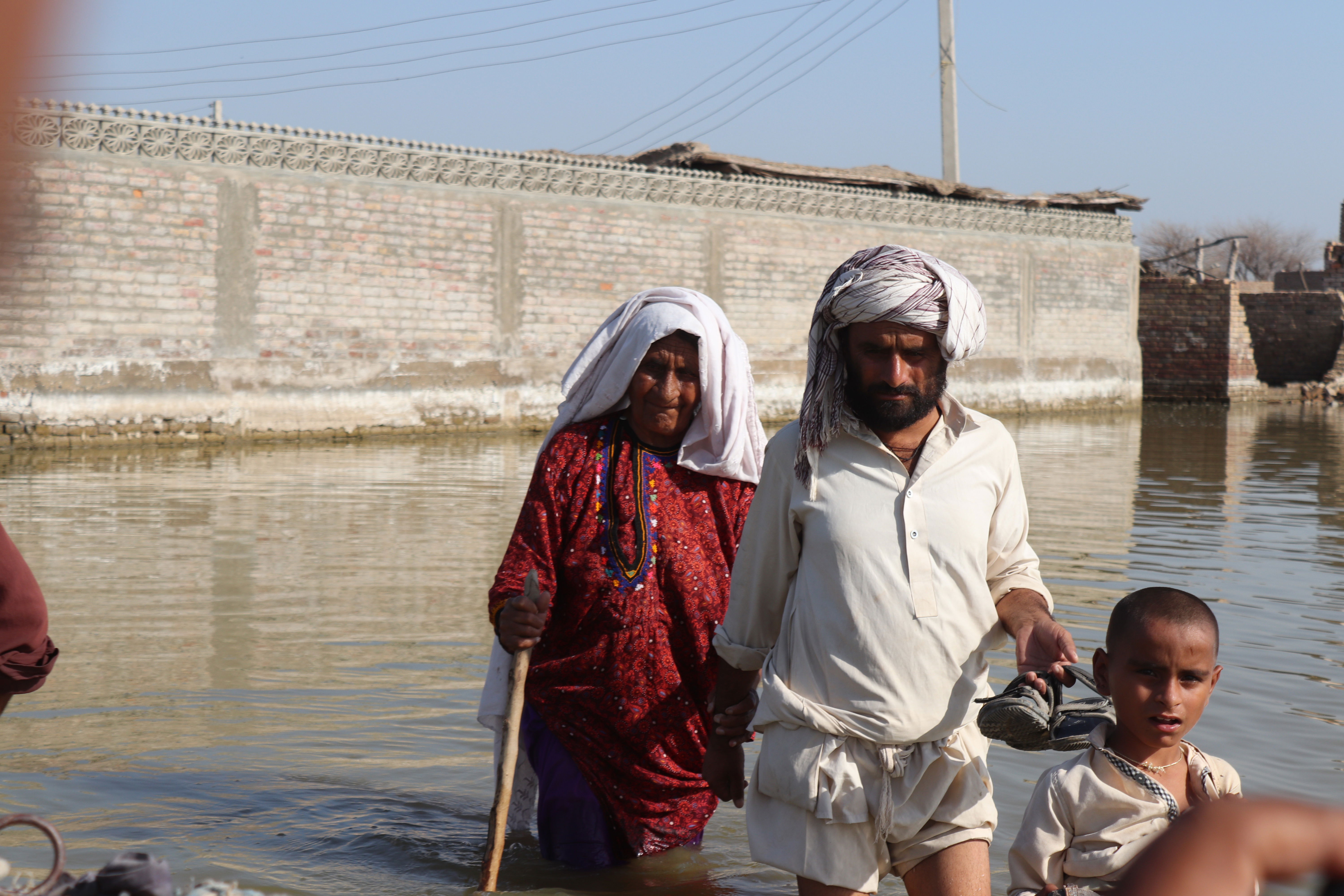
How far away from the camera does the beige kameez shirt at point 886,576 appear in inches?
96.2

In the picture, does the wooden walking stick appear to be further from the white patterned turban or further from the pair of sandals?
the pair of sandals

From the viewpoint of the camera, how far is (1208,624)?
240 cm

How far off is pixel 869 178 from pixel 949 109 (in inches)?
163

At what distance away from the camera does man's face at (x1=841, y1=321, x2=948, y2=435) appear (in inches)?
98.0

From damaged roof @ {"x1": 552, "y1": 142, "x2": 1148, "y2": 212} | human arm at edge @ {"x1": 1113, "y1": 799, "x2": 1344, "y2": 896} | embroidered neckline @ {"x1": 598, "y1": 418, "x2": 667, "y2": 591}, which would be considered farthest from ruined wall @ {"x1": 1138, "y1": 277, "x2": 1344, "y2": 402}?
human arm at edge @ {"x1": 1113, "y1": 799, "x2": 1344, "y2": 896}

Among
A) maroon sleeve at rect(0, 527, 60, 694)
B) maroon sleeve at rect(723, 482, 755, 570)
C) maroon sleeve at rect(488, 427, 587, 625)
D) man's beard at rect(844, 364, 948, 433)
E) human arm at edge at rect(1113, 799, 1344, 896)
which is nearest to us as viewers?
human arm at edge at rect(1113, 799, 1344, 896)

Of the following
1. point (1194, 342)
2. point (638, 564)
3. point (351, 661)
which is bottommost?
point (351, 661)

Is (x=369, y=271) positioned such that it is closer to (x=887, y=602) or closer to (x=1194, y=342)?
(x=887, y=602)

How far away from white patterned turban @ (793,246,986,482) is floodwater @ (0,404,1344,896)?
4.96ft

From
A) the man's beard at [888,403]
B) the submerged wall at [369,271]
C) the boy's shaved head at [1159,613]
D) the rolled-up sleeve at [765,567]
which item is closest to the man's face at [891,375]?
the man's beard at [888,403]

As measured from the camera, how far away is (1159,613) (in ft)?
7.92

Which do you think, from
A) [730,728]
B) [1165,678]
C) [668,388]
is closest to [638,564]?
[668,388]

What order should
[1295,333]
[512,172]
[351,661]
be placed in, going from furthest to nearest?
[1295,333]
[512,172]
[351,661]

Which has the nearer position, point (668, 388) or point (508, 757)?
point (508, 757)
